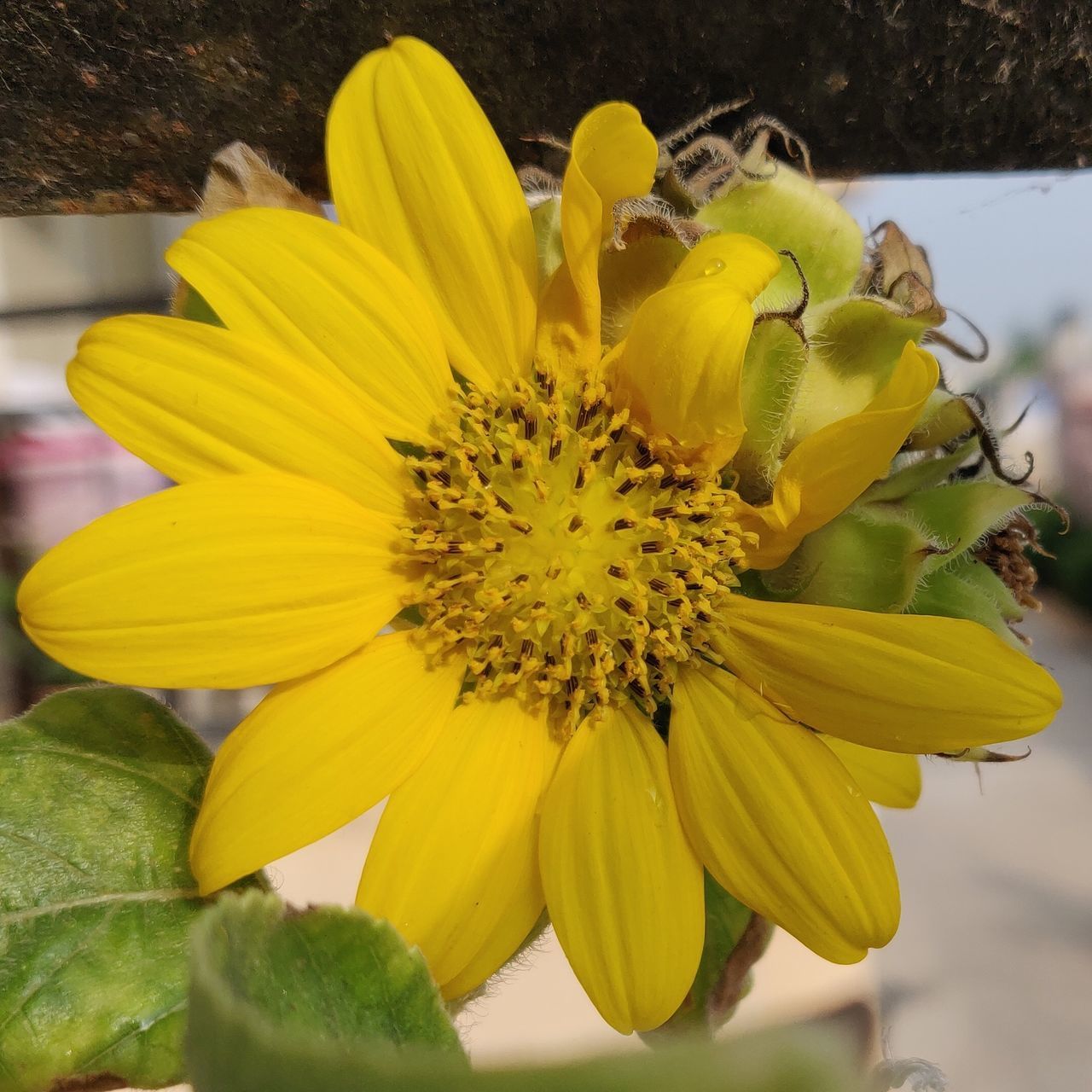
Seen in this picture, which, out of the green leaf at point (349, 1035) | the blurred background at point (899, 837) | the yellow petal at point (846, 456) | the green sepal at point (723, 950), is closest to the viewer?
the green leaf at point (349, 1035)

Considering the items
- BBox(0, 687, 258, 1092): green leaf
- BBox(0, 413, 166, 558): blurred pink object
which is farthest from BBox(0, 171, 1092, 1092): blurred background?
BBox(0, 687, 258, 1092): green leaf

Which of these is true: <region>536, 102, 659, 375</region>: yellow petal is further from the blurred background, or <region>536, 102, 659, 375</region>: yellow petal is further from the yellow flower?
the blurred background

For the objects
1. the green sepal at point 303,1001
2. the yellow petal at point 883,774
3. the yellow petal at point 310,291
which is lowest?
the yellow petal at point 883,774

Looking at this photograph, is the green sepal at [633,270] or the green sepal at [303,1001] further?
the green sepal at [633,270]

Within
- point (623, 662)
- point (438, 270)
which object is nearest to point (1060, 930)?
point (623, 662)

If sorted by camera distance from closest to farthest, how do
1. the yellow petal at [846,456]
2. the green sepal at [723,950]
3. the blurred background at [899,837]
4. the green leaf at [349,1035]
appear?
the green leaf at [349,1035] < the yellow petal at [846,456] < the green sepal at [723,950] < the blurred background at [899,837]

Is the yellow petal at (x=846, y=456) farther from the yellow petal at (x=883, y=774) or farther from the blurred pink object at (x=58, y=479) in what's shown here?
the blurred pink object at (x=58, y=479)

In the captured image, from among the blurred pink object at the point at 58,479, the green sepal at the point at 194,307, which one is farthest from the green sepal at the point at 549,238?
the blurred pink object at the point at 58,479
